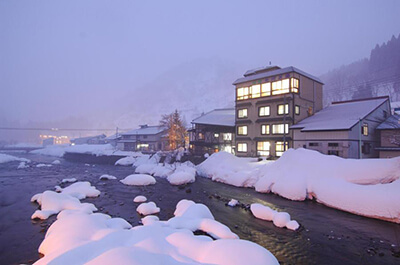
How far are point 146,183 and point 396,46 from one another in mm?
98769

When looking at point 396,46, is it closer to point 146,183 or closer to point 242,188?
point 242,188

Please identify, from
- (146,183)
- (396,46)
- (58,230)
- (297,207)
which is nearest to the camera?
(58,230)

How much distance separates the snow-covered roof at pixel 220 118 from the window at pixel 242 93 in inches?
179

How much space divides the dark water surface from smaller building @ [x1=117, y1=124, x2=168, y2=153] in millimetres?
38480

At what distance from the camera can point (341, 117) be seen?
2548 cm

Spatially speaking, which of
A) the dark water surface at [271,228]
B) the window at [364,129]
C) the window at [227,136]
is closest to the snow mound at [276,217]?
the dark water surface at [271,228]

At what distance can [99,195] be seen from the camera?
1766cm

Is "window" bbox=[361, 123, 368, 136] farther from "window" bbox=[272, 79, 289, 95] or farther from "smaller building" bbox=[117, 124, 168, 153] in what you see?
"smaller building" bbox=[117, 124, 168, 153]

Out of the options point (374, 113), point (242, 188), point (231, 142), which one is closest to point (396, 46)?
point (374, 113)

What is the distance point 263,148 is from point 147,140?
3684cm

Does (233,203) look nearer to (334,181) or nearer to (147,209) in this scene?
(147,209)

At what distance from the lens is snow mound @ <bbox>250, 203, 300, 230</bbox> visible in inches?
435

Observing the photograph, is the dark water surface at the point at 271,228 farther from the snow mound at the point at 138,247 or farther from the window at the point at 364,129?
the window at the point at 364,129

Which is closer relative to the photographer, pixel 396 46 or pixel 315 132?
pixel 315 132
